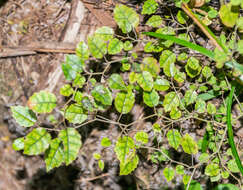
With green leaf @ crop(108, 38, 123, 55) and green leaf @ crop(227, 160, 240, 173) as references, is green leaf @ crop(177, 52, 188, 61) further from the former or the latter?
green leaf @ crop(227, 160, 240, 173)

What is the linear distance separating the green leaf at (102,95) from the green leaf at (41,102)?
16 centimetres

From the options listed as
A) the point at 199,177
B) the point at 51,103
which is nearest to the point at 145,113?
the point at 199,177

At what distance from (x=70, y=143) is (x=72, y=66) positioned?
30cm

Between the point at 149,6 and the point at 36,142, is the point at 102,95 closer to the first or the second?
the point at 36,142

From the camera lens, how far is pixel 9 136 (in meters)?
1.75

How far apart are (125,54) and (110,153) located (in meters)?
0.61

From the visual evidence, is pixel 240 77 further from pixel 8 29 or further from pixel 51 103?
pixel 8 29

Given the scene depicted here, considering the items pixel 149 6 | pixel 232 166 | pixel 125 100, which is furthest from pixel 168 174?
pixel 149 6

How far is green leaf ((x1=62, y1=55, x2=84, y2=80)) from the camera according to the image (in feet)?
3.09

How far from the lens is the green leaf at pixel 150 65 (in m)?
1.02

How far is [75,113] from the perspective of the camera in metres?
0.98

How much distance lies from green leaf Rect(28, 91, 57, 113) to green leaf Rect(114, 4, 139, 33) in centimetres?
41

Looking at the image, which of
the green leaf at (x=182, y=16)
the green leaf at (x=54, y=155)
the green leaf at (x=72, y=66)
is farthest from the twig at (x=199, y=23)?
the green leaf at (x=54, y=155)

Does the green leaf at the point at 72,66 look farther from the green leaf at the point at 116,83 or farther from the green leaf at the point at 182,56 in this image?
the green leaf at the point at 182,56
